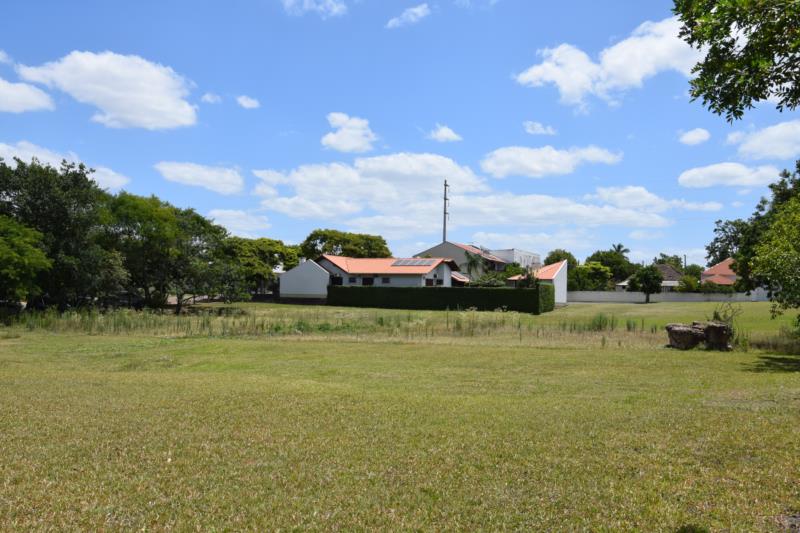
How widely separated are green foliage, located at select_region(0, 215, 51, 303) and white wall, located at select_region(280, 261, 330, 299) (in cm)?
3527

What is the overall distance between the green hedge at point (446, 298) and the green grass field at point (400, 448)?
3310cm

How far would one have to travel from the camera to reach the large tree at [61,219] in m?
32.8

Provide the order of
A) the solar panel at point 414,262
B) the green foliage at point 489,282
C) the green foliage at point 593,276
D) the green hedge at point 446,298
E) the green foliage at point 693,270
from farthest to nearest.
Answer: the green foliage at point 693,270 < the green foliage at point 593,276 < the solar panel at point 414,262 < the green foliage at point 489,282 < the green hedge at point 446,298

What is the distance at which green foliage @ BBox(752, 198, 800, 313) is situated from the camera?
1756 cm

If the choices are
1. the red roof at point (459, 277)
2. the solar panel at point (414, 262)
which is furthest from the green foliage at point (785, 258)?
the red roof at point (459, 277)

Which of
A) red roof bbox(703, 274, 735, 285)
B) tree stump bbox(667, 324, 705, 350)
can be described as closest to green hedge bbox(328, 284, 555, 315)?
tree stump bbox(667, 324, 705, 350)

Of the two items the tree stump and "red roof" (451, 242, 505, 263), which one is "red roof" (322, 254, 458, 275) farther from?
the tree stump

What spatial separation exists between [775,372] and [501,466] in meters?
11.9

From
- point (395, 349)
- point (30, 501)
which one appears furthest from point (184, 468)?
point (395, 349)

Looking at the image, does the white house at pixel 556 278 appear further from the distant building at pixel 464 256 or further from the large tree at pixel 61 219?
the large tree at pixel 61 219

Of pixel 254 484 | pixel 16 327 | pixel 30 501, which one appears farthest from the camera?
pixel 16 327

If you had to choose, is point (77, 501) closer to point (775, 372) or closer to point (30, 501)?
point (30, 501)

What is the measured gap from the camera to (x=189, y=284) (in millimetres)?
44688

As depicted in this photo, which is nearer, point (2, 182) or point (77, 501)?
point (77, 501)
